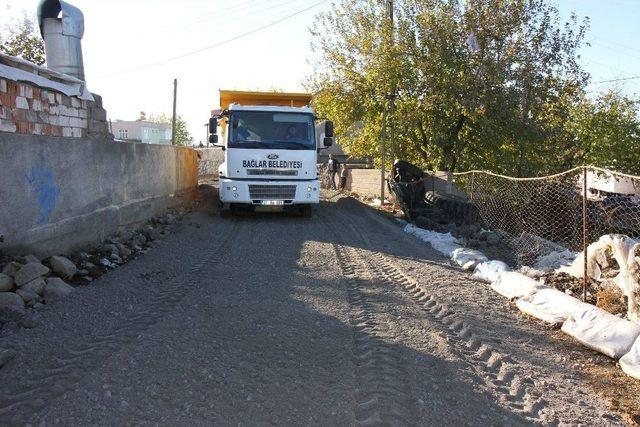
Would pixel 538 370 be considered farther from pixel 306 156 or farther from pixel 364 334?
pixel 306 156

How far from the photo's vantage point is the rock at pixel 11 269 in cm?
636

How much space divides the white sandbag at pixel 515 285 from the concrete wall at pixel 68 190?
594 centimetres

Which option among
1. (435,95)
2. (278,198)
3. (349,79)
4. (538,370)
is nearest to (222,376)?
(538,370)

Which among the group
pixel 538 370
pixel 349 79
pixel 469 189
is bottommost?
pixel 538 370

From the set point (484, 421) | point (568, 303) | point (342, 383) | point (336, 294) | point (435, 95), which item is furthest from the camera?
point (435, 95)

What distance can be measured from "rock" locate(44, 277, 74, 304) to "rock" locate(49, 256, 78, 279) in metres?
0.35

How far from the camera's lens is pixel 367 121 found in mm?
21594

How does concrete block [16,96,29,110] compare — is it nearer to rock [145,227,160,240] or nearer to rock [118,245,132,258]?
rock [118,245,132,258]

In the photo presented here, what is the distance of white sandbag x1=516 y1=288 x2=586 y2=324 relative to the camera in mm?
6082

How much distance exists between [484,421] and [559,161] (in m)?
18.4

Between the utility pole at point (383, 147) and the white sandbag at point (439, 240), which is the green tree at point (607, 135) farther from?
the white sandbag at point (439, 240)

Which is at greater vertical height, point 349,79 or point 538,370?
point 349,79

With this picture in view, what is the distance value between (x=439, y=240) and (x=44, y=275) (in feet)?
24.1

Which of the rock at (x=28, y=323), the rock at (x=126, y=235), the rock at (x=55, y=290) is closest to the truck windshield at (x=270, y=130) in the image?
the rock at (x=126, y=235)
